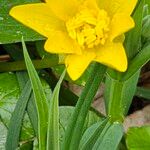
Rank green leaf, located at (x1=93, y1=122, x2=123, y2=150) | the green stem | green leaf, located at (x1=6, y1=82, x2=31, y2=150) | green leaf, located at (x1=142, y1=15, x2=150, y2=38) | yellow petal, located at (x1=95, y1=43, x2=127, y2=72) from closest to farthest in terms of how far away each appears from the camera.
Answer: yellow petal, located at (x1=95, y1=43, x2=127, y2=72) < green leaf, located at (x1=142, y1=15, x2=150, y2=38) < green leaf, located at (x1=93, y1=122, x2=123, y2=150) < green leaf, located at (x1=6, y1=82, x2=31, y2=150) < the green stem

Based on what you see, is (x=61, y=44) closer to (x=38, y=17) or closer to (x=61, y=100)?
(x=38, y=17)

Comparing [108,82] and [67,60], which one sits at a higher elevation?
[67,60]

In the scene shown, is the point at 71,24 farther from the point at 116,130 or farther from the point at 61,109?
the point at 61,109

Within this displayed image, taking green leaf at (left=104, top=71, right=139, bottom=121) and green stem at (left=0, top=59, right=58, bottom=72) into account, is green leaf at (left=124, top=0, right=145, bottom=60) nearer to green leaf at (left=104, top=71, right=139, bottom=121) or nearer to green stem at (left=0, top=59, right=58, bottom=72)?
green leaf at (left=104, top=71, right=139, bottom=121)

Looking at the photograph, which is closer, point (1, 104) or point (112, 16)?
point (112, 16)

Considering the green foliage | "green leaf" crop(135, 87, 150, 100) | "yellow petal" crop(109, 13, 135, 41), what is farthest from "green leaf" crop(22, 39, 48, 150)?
"green leaf" crop(135, 87, 150, 100)

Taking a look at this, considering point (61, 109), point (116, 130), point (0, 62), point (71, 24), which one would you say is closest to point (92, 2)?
point (71, 24)

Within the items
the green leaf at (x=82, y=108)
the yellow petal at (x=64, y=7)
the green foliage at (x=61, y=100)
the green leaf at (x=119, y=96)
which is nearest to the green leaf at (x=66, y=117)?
the green foliage at (x=61, y=100)
